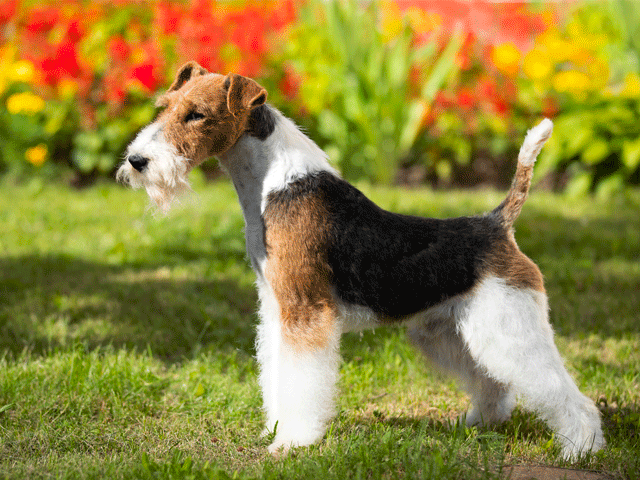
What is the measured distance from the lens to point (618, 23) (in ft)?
24.1

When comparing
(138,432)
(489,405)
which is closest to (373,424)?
(489,405)

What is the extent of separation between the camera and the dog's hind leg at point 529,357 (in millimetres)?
2488

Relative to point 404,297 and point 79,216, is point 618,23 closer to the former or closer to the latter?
point 404,297

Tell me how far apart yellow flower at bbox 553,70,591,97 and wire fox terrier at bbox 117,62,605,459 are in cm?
538

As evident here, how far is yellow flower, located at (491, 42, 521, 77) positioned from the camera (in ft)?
25.0

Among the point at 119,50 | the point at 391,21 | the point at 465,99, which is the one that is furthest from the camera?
the point at 391,21

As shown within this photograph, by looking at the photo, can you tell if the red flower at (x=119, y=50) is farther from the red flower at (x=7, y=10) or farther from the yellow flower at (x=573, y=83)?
the yellow flower at (x=573, y=83)

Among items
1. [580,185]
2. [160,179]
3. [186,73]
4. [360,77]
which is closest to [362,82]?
[360,77]

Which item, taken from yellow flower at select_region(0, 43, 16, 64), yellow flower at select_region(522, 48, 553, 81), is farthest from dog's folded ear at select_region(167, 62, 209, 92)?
yellow flower at select_region(0, 43, 16, 64)

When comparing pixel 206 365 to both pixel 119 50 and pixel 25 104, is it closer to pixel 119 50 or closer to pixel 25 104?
pixel 119 50

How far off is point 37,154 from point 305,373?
6.77m

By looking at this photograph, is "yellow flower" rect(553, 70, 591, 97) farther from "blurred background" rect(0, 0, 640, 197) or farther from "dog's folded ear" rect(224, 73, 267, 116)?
"dog's folded ear" rect(224, 73, 267, 116)

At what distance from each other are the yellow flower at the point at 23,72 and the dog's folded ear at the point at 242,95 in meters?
6.38

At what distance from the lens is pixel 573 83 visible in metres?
7.33
